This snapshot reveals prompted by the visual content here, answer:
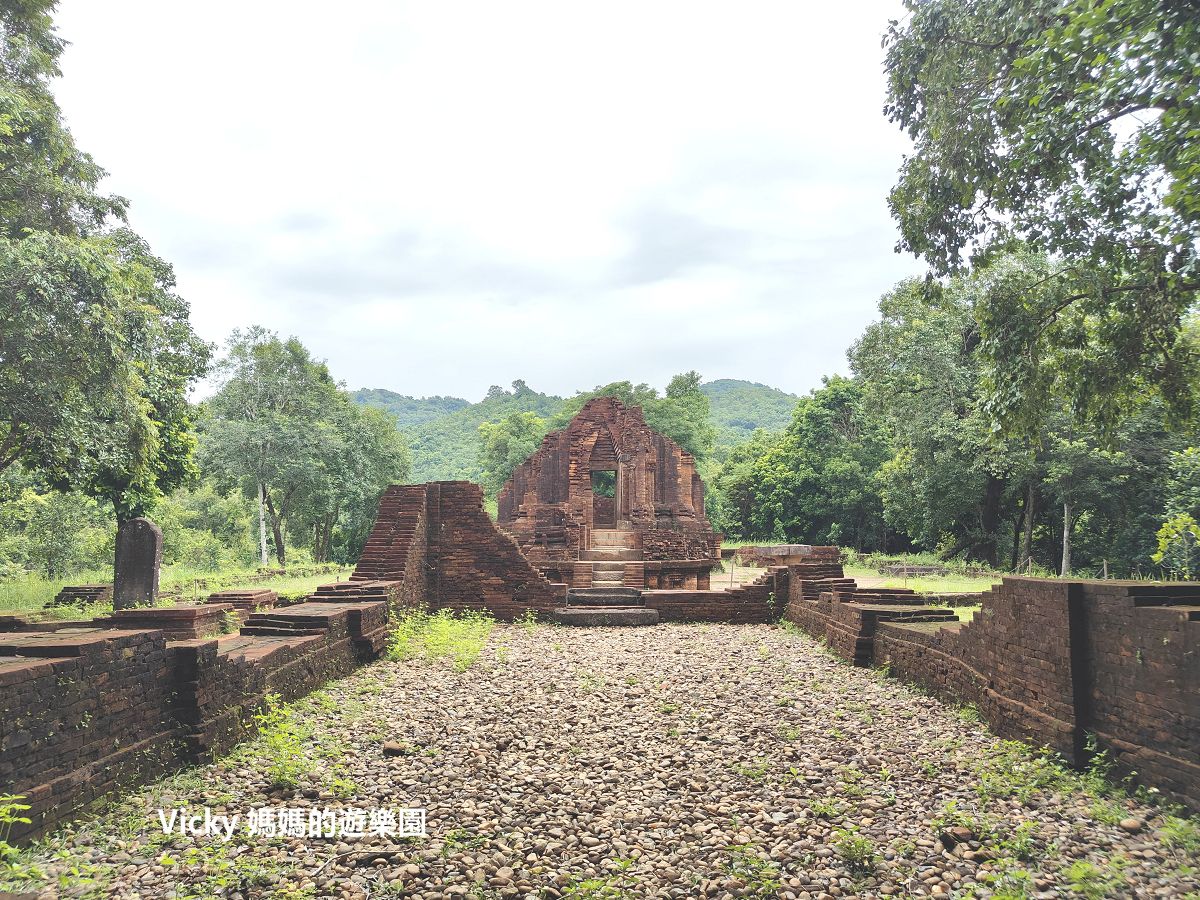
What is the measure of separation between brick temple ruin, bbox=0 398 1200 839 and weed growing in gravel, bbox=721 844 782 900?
258cm

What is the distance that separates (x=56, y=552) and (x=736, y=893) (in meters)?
28.4

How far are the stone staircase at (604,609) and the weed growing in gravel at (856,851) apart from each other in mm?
8404

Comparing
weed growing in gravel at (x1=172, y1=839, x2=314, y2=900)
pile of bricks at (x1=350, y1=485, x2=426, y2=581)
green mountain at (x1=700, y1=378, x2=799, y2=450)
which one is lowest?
weed growing in gravel at (x1=172, y1=839, x2=314, y2=900)

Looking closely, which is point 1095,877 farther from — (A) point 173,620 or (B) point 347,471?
(B) point 347,471

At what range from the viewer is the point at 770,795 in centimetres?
464

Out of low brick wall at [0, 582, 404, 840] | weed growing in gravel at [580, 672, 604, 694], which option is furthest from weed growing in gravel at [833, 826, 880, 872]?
low brick wall at [0, 582, 404, 840]

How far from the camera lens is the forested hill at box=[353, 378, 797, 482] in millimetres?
64250

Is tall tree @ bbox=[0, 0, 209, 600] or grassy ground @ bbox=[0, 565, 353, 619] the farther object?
grassy ground @ bbox=[0, 565, 353, 619]

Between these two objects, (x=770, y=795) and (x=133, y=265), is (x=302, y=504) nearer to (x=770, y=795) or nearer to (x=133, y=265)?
(x=133, y=265)

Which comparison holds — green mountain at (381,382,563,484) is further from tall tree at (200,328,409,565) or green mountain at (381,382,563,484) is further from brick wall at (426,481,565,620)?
brick wall at (426,481,565,620)

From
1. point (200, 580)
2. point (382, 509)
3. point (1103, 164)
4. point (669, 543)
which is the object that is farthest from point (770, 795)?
point (200, 580)

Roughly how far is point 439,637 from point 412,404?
9658 cm

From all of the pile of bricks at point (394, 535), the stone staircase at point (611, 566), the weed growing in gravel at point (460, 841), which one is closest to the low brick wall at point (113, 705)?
the weed growing in gravel at point (460, 841)

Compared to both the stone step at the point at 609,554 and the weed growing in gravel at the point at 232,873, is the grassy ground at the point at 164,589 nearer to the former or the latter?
the stone step at the point at 609,554
